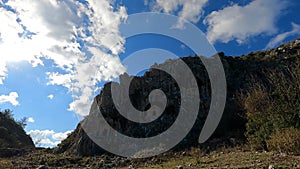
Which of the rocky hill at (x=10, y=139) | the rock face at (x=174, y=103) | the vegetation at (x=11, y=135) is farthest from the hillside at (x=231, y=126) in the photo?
the vegetation at (x=11, y=135)

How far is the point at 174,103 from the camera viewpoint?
37594 mm

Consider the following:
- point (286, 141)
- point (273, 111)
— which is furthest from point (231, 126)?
point (286, 141)

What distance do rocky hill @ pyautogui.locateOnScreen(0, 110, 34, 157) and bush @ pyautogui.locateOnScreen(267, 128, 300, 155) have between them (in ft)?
121

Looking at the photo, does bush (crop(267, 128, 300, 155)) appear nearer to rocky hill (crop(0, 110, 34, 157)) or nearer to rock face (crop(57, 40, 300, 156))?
rock face (crop(57, 40, 300, 156))

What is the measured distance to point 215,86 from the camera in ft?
133

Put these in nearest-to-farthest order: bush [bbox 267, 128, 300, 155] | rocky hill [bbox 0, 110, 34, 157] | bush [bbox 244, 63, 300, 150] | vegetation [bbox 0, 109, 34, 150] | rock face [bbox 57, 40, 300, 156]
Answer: bush [bbox 267, 128, 300, 155] < bush [bbox 244, 63, 300, 150] < rock face [bbox 57, 40, 300, 156] < rocky hill [bbox 0, 110, 34, 157] < vegetation [bbox 0, 109, 34, 150]

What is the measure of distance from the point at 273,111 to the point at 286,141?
4042 mm

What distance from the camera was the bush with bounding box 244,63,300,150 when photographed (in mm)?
19797

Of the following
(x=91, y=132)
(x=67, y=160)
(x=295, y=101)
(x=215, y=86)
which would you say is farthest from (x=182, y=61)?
(x=295, y=101)

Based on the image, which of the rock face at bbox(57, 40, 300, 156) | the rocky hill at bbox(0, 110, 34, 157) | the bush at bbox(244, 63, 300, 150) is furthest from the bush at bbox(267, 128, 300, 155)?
the rocky hill at bbox(0, 110, 34, 157)

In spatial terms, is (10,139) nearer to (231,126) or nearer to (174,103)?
(174,103)

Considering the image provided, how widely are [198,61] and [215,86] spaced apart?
4.99 meters

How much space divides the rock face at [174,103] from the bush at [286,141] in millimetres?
11767

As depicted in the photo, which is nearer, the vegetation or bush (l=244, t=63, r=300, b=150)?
bush (l=244, t=63, r=300, b=150)
